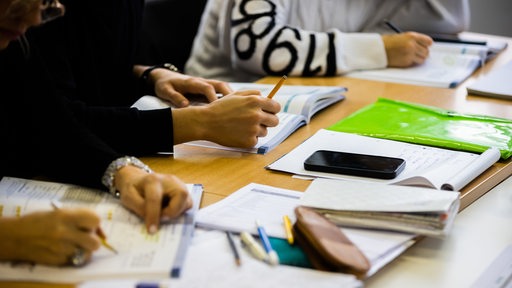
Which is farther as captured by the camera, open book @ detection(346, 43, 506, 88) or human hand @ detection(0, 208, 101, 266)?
open book @ detection(346, 43, 506, 88)

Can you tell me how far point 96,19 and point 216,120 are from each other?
1.24 ft

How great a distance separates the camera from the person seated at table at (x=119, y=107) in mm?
1384

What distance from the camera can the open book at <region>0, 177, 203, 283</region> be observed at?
925 mm

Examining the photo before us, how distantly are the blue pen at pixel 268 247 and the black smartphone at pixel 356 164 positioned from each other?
0.26m

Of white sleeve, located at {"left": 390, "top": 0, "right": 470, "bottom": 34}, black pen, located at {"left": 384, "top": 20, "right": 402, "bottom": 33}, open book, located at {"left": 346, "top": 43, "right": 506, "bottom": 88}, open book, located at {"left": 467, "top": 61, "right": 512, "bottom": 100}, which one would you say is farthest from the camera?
white sleeve, located at {"left": 390, "top": 0, "right": 470, "bottom": 34}

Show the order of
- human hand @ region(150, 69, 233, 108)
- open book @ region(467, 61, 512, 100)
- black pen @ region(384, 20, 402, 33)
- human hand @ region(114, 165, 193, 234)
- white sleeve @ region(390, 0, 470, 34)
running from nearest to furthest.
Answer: human hand @ region(114, 165, 193, 234) → human hand @ region(150, 69, 233, 108) → open book @ region(467, 61, 512, 100) → black pen @ region(384, 20, 402, 33) → white sleeve @ region(390, 0, 470, 34)

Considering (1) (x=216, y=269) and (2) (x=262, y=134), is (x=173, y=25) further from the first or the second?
(1) (x=216, y=269)

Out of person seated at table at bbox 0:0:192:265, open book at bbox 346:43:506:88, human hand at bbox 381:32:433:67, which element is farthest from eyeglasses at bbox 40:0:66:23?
human hand at bbox 381:32:433:67

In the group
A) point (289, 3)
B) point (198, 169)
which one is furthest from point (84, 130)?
point (289, 3)

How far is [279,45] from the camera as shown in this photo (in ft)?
6.59

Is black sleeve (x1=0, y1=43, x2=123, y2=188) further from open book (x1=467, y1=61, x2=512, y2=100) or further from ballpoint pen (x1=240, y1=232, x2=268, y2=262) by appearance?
open book (x1=467, y1=61, x2=512, y2=100)

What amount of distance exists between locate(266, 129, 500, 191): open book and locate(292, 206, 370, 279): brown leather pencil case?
229 mm

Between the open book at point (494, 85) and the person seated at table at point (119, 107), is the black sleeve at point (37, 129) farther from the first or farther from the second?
the open book at point (494, 85)

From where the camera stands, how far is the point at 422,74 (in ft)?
6.61
